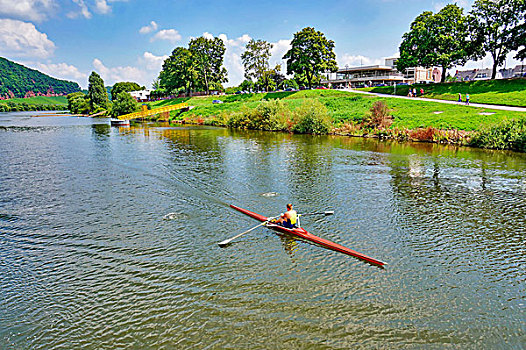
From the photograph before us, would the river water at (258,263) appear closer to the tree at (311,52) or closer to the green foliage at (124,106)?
the tree at (311,52)

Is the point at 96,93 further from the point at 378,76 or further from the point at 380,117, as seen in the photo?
the point at 380,117

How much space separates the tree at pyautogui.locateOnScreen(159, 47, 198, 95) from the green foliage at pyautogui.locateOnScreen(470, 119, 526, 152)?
313ft

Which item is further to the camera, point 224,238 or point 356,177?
point 356,177

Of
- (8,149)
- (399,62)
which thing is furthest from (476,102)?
(8,149)

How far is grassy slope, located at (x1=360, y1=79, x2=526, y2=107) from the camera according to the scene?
5762cm

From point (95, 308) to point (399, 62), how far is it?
82412mm

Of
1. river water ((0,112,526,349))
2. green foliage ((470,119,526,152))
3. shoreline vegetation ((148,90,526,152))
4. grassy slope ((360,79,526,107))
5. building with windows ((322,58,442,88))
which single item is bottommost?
river water ((0,112,526,349))

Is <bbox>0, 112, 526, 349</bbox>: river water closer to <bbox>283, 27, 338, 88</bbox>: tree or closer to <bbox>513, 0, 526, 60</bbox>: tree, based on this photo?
<bbox>513, 0, 526, 60</bbox>: tree

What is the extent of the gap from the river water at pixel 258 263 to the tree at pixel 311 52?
67.8 meters

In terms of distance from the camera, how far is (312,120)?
6322 centimetres

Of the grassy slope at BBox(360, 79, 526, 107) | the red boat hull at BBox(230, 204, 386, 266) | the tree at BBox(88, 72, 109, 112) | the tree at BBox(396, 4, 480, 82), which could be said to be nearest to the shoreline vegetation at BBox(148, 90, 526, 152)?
the grassy slope at BBox(360, 79, 526, 107)

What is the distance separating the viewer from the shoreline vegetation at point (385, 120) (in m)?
45.0

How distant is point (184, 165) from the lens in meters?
36.7

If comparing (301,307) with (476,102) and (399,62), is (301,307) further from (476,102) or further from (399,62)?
(399,62)
